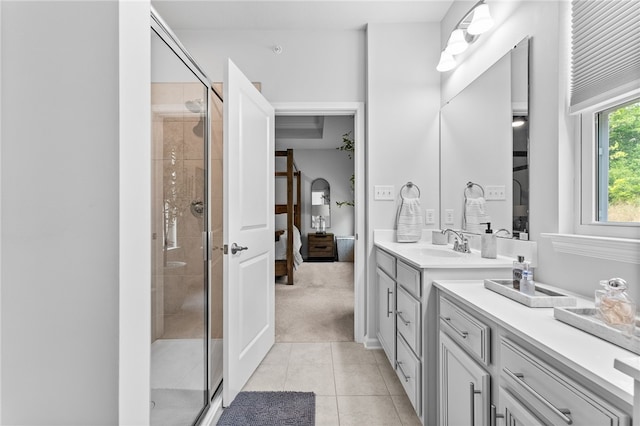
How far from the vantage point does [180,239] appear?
1586mm

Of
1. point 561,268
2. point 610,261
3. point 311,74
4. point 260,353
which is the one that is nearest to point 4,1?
point 610,261

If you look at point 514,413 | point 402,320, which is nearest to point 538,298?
point 514,413

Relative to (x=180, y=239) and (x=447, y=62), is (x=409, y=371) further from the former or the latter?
(x=447, y=62)

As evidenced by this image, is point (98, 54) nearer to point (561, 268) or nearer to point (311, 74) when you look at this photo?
point (561, 268)

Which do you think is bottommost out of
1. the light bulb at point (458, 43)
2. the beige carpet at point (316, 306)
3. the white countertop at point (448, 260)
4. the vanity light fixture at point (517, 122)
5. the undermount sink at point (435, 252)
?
the beige carpet at point (316, 306)

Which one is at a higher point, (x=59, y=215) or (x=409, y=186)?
(x=409, y=186)

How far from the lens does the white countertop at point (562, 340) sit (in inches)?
24.6

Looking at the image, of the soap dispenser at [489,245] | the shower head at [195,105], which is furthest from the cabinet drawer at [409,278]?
the shower head at [195,105]

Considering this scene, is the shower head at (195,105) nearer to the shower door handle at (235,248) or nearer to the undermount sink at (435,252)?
the shower door handle at (235,248)

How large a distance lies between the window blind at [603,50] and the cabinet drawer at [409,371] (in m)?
1.33

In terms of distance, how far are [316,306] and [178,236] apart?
2.31 metres

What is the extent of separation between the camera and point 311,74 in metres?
2.67

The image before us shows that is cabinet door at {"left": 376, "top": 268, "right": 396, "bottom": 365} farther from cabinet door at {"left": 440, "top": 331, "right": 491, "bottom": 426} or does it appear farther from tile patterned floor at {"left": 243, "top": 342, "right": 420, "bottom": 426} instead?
cabinet door at {"left": 440, "top": 331, "right": 491, "bottom": 426}

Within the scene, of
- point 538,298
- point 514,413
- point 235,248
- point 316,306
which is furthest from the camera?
point 316,306
